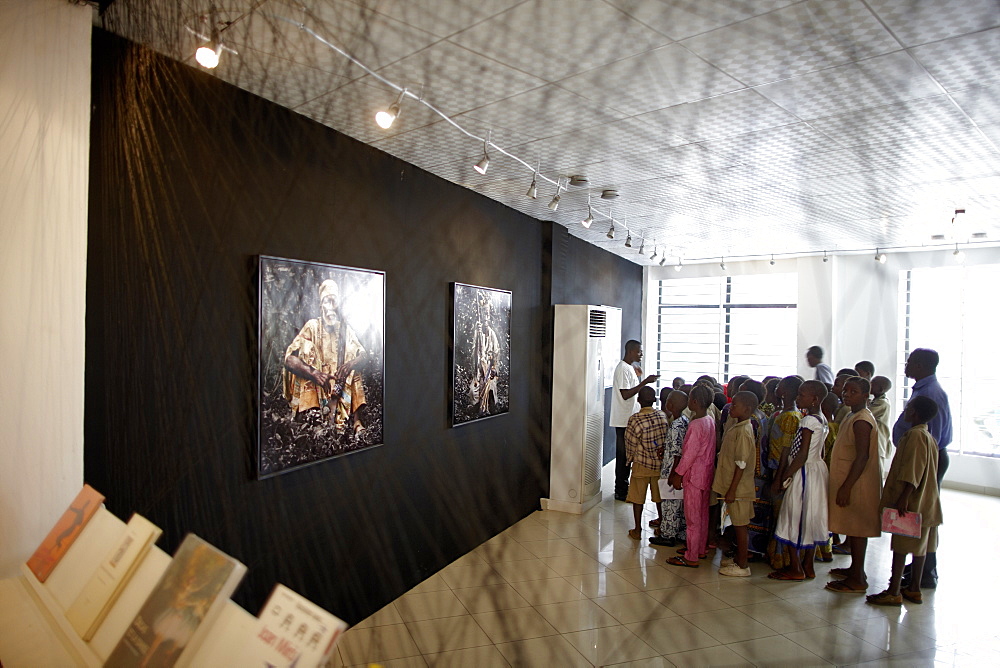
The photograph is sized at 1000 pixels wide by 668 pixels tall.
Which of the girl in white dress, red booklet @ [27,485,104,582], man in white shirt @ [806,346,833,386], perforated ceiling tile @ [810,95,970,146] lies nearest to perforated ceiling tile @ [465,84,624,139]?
perforated ceiling tile @ [810,95,970,146]

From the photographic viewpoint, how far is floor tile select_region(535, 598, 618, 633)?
7.77 ft

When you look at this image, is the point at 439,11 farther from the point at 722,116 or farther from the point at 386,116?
the point at 722,116

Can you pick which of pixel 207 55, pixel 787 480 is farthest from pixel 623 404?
pixel 207 55

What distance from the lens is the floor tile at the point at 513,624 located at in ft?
7.45

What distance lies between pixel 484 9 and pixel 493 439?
2.65m

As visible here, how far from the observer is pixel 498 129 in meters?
2.24

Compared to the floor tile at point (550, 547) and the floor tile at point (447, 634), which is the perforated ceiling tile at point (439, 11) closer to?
the floor tile at point (447, 634)

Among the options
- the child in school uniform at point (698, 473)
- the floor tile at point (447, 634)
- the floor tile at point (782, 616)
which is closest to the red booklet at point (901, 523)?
the floor tile at point (782, 616)

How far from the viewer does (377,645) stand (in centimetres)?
219

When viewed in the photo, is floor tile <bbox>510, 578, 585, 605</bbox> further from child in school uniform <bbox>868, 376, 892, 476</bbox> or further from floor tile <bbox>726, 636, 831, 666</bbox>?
child in school uniform <bbox>868, 376, 892, 476</bbox>

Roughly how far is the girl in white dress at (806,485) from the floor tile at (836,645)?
645 millimetres

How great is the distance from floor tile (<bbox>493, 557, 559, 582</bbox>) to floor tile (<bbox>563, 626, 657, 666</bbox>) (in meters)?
0.63

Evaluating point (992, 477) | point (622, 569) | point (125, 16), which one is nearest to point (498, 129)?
point (125, 16)

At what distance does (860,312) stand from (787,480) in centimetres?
367
